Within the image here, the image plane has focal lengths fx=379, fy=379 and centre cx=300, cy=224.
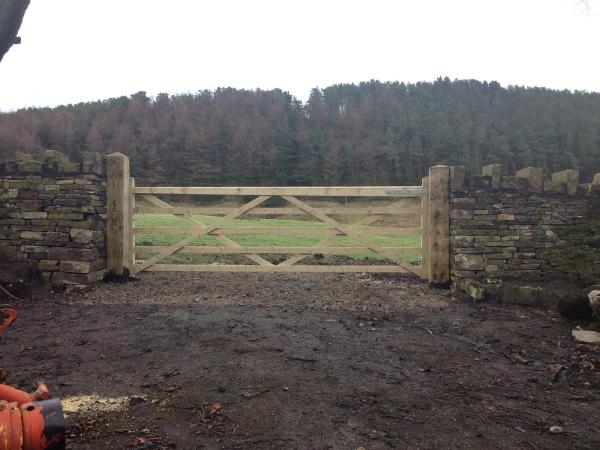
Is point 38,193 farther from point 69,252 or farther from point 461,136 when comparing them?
point 461,136

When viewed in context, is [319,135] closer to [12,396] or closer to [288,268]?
[288,268]

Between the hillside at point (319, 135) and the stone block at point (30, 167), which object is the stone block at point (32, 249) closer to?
the stone block at point (30, 167)

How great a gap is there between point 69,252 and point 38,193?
104 centimetres

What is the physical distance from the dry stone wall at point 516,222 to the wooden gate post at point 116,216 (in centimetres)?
507

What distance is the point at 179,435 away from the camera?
209cm

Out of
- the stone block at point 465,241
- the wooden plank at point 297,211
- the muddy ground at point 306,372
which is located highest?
the wooden plank at point 297,211

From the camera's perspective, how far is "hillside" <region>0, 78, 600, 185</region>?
1945 inches

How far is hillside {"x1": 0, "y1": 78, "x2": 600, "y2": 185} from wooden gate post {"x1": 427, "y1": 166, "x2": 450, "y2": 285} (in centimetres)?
4283

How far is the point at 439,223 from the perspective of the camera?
5.78 m

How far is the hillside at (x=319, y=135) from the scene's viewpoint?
49406 millimetres

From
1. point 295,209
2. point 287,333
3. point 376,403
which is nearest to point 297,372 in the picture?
point 376,403

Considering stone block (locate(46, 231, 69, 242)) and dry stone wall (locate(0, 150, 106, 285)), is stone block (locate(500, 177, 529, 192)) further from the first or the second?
stone block (locate(46, 231, 69, 242))

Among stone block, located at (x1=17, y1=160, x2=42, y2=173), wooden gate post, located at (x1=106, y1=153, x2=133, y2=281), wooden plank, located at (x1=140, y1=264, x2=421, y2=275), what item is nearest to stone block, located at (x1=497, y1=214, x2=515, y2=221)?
wooden plank, located at (x1=140, y1=264, x2=421, y2=275)

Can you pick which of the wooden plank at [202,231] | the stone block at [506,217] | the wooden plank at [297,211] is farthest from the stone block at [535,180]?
the wooden plank at [202,231]
